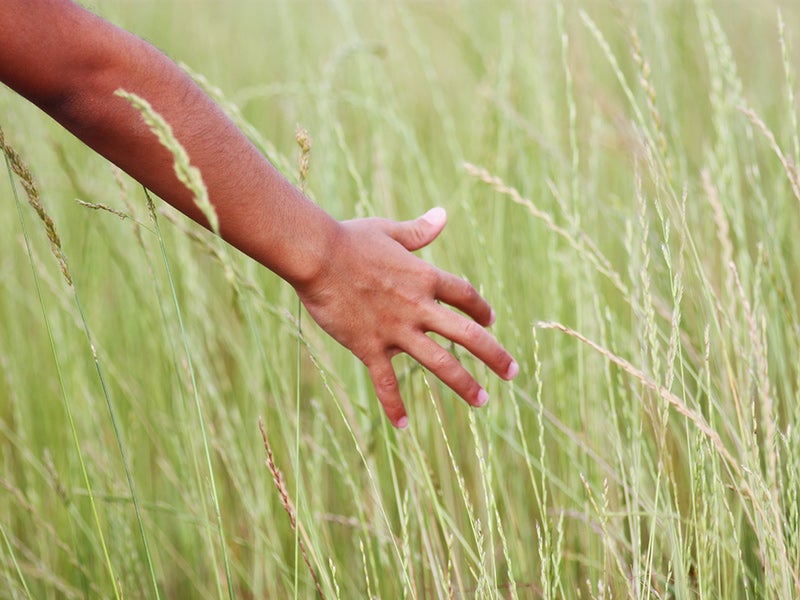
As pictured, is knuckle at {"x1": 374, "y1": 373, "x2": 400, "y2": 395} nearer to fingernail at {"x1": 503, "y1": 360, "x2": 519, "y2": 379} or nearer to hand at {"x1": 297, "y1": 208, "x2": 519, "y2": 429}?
hand at {"x1": 297, "y1": 208, "x2": 519, "y2": 429}

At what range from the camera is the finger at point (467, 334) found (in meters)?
0.91

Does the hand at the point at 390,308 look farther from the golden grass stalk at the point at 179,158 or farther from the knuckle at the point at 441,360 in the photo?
the golden grass stalk at the point at 179,158

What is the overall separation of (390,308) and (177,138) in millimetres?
295

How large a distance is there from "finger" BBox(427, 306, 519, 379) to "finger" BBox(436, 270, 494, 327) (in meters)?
0.03

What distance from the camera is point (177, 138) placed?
0.73m

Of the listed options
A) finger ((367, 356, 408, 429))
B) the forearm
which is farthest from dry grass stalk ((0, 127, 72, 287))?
finger ((367, 356, 408, 429))

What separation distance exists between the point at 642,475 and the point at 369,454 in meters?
0.38

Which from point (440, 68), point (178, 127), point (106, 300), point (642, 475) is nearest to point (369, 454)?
point (642, 475)

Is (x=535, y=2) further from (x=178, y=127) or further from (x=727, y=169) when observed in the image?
(x=178, y=127)

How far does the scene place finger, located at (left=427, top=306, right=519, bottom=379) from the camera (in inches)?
35.7

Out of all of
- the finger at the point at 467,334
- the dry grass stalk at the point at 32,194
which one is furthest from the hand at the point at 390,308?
the dry grass stalk at the point at 32,194

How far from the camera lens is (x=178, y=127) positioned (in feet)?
2.39

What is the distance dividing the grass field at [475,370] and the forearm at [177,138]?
0.26 ft

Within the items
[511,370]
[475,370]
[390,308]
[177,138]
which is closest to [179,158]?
[177,138]
